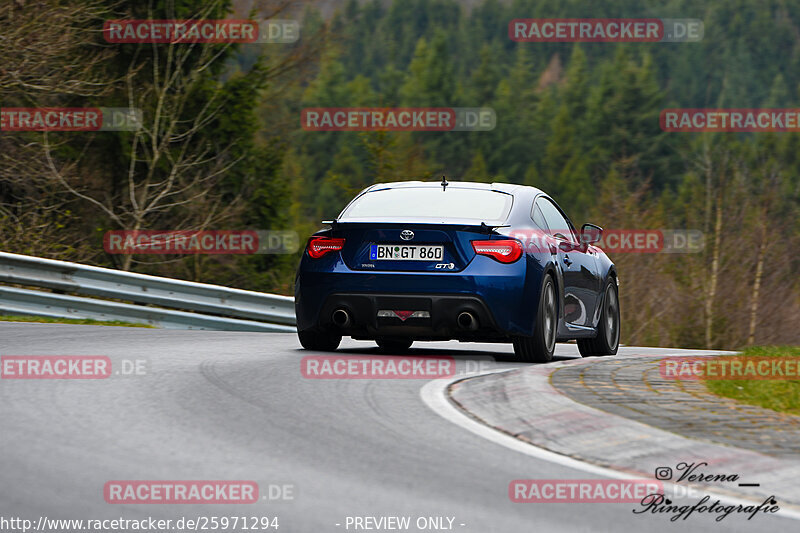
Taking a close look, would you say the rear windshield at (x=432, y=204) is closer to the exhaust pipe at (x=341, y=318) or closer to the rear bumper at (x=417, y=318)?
the rear bumper at (x=417, y=318)

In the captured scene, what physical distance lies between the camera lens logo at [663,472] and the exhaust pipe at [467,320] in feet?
13.3

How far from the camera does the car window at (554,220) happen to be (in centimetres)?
1146

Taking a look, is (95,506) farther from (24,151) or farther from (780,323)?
(780,323)

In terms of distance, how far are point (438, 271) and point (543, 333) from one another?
1.09 metres

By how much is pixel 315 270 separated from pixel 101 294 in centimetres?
530

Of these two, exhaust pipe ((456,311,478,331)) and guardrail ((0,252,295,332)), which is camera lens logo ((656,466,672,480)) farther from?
guardrail ((0,252,295,332))

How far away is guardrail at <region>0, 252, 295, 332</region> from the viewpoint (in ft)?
48.6

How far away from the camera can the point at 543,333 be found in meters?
10.4

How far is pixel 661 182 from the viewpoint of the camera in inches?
4801

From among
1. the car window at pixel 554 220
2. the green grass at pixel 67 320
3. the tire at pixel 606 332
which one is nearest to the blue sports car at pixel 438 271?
the car window at pixel 554 220

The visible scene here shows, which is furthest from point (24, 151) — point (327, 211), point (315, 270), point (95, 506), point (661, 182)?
point (661, 182)

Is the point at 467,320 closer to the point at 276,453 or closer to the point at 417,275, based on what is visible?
the point at 417,275

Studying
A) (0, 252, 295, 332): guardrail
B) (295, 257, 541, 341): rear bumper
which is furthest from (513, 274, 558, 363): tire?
(0, 252, 295, 332): guardrail

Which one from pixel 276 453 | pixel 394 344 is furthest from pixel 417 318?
pixel 276 453
